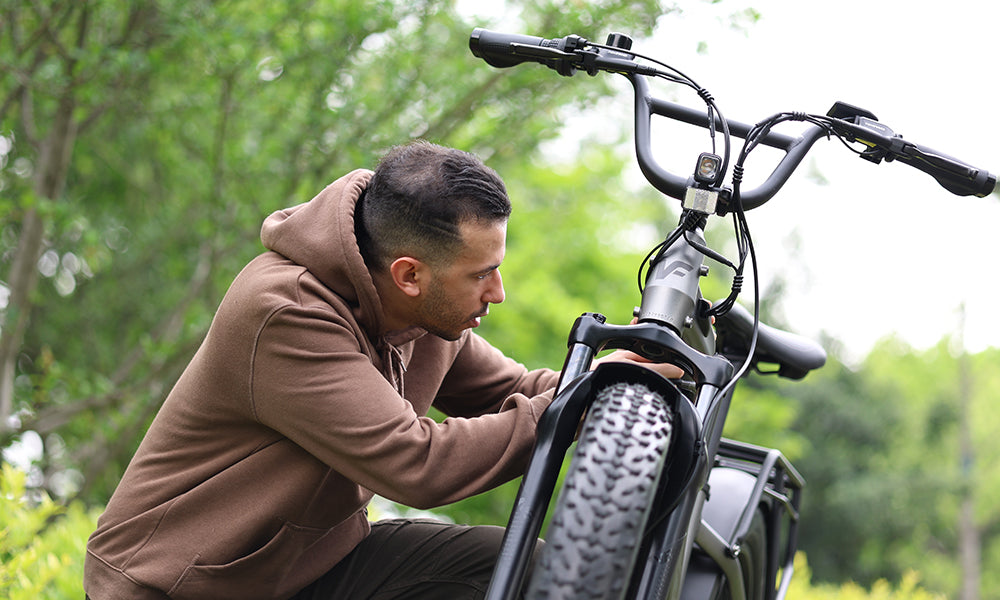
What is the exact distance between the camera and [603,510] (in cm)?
147

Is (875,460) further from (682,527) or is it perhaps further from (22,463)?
(682,527)

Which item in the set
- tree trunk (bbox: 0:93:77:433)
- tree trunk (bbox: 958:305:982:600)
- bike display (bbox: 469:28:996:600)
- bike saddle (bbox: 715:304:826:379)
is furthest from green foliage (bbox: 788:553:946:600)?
tree trunk (bbox: 958:305:982:600)

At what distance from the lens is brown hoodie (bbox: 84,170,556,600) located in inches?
74.4

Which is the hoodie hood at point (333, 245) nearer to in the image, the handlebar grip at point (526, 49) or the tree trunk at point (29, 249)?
the handlebar grip at point (526, 49)

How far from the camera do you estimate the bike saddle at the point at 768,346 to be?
241 cm

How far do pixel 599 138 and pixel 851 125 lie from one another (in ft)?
40.1

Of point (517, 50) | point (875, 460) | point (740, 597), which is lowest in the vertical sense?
point (875, 460)

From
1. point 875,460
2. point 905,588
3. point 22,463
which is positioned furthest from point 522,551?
point 875,460

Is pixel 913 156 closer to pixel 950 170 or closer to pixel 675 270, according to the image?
pixel 950 170

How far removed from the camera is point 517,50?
83.7 inches

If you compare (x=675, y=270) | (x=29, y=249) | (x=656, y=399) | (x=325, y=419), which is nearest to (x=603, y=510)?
(x=656, y=399)

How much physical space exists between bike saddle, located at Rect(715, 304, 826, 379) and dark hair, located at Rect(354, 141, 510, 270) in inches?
26.7

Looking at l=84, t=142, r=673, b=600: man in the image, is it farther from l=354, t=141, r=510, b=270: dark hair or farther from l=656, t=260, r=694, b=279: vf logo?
l=656, t=260, r=694, b=279: vf logo

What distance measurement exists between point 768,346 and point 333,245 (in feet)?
3.96
